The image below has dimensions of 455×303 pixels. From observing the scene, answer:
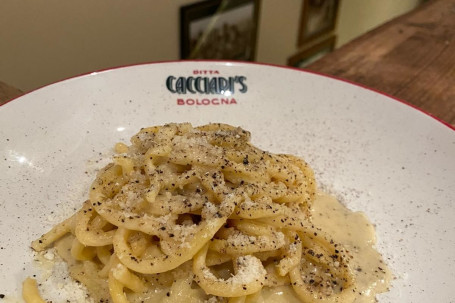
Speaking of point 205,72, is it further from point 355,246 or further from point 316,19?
point 316,19

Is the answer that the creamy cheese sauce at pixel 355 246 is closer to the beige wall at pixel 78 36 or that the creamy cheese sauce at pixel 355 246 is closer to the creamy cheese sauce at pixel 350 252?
the creamy cheese sauce at pixel 350 252

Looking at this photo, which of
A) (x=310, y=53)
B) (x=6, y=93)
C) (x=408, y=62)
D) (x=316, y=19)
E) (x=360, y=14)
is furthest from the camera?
(x=360, y=14)

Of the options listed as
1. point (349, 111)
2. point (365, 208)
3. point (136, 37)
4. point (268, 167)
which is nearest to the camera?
point (268, 167)

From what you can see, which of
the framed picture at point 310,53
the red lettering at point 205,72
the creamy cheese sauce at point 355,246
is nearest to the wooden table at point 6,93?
the red lettering at point 205,72

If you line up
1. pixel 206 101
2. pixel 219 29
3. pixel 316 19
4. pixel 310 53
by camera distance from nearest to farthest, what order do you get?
1. pixel 206 101
2. pixel 219 29
3. pixel 316 19
4. pixel 310 53

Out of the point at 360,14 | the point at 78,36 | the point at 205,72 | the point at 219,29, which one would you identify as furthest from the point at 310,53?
the point at 205,72

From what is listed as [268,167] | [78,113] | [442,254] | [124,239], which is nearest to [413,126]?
[442,254]

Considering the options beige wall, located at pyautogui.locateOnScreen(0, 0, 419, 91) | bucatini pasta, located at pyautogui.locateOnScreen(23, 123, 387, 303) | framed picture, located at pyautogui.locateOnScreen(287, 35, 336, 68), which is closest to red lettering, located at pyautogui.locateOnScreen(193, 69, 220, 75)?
bucatini pasta, located at pyautogui.locateOnScreen(23, 123, 387, 303)

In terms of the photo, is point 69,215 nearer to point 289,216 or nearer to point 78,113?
point 78,113
